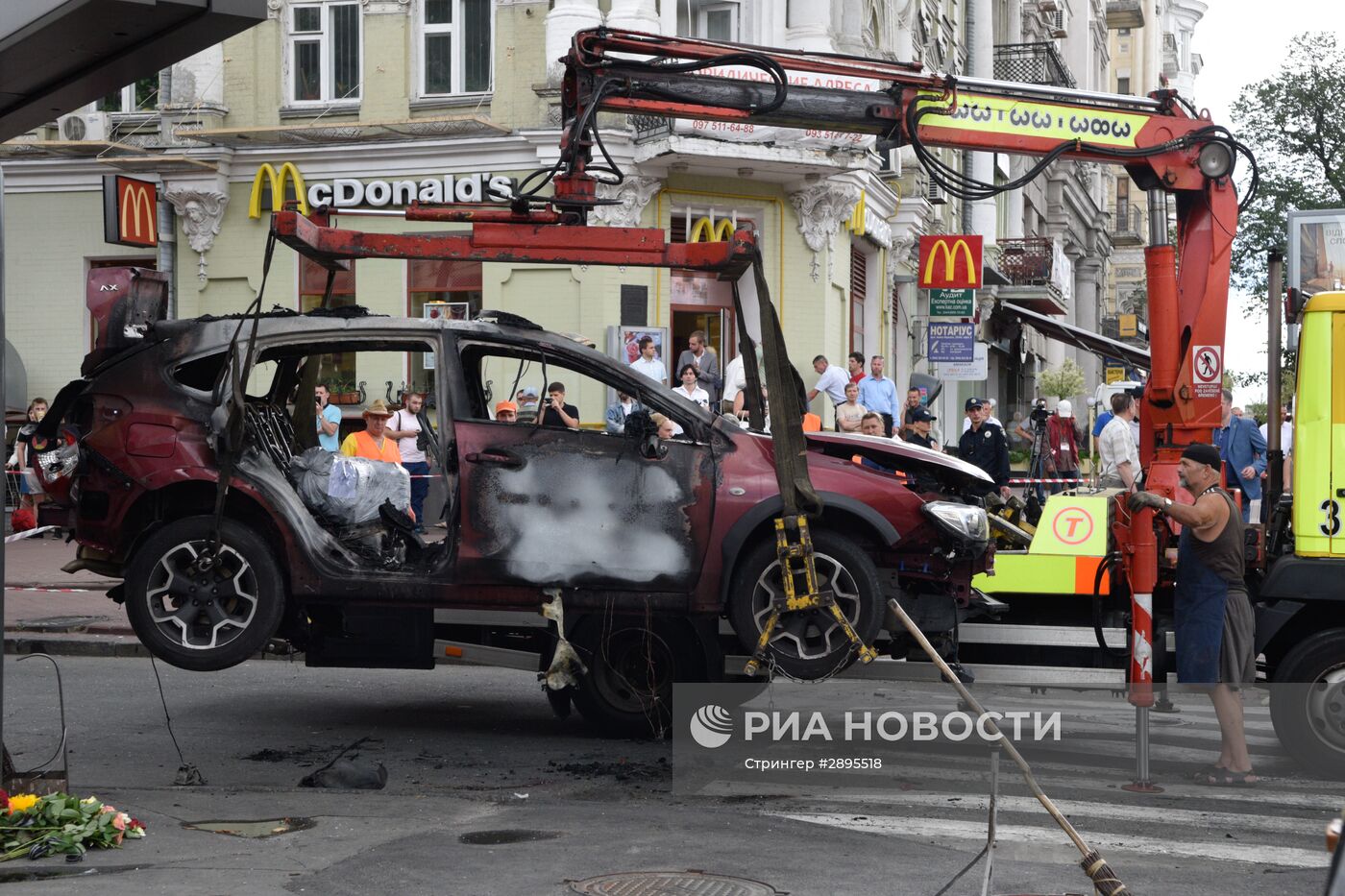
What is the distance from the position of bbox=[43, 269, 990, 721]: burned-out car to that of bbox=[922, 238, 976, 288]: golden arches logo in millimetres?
15497

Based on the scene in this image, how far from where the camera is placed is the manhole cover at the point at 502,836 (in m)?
6.80

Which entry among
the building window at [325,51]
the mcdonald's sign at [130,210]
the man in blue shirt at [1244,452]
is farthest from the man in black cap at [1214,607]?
the building window at [325,51]

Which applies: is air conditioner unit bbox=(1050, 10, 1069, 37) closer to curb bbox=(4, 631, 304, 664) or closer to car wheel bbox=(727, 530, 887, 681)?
curb bbox=(4, 631, 304, 664)

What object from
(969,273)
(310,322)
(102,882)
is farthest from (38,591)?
(969,273)

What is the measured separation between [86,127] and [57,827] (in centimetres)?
2037

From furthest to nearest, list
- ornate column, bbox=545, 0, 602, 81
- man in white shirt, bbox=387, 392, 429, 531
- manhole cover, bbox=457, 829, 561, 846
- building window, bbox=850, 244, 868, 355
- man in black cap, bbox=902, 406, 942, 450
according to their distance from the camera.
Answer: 1. building window, bbox=850, 244, 868, 355
2. ornate column, bbox=545, 0, 602, 81
3. man in black cap, bbox=902, 406, 942, 450
4. man in white shirt, bbox=387, 392, 429, 531
5. manhole cover, bbox=457, 829, 561, 846

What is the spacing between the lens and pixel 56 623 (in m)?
13.4

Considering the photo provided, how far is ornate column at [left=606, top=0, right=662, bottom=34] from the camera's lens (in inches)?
891

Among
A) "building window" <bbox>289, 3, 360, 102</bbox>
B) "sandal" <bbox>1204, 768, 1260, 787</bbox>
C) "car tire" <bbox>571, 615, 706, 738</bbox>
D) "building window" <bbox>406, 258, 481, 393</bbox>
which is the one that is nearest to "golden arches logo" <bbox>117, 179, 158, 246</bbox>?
"building window" <bbox>289, 3, 360, 102</bbox>

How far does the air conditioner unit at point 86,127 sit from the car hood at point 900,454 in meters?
19.0

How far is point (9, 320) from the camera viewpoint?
24984mm

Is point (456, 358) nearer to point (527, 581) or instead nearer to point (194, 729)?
point (527, 581)

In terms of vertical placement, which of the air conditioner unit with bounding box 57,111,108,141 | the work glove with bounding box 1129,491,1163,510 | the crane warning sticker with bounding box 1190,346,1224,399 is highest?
the air conditioner unit with bounding box 57,111,108,141

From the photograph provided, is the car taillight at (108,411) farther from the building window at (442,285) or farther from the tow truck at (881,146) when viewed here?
the building window at (442,285)
